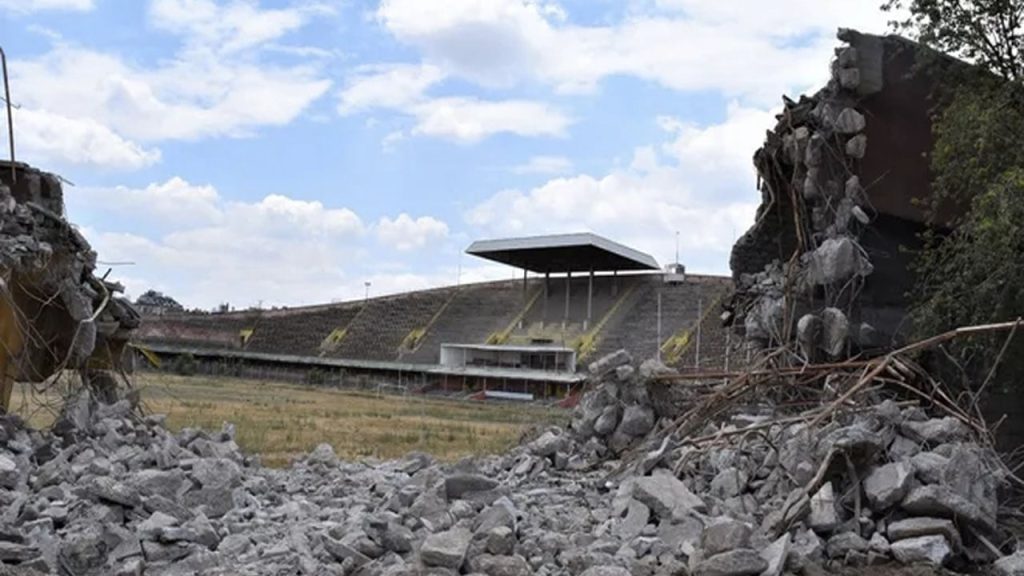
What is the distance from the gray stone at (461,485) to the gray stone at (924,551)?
3.02 m

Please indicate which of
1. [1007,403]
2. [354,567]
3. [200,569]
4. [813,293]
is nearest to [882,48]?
[813,293]

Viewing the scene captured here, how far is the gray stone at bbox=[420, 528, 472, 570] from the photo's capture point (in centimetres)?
620

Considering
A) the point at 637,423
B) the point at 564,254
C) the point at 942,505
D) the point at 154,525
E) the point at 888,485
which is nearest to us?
the point at 154,525

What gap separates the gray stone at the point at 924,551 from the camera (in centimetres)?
664

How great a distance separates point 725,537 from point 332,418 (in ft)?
62.0

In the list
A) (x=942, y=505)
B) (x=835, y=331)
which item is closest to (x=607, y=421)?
(x=835, y=331)

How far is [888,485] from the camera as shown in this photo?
7074 mm

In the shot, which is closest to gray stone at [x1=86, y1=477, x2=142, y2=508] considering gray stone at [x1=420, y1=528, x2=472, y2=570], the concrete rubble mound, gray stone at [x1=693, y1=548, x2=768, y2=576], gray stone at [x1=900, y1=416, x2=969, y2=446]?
the concrete rubble mound

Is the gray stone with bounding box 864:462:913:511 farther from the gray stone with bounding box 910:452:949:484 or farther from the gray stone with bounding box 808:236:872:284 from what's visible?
the gray stone with bounding box 808:236:872:284

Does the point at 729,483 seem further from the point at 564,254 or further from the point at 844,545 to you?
the point at 564,254

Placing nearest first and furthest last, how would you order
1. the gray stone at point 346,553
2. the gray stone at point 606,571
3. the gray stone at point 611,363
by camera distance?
the gray stone at point 606,571 → the gray stone at point 346,553 → the gray stone at point 611,363

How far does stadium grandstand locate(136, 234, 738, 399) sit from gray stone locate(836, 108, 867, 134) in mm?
23636

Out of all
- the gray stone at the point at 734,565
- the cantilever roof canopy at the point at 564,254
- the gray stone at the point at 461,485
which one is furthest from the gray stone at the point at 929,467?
the cantilever roof canopy at the point at 564,254

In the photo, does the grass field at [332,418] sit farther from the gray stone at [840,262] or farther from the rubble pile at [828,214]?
the gray stone at [840,262]
